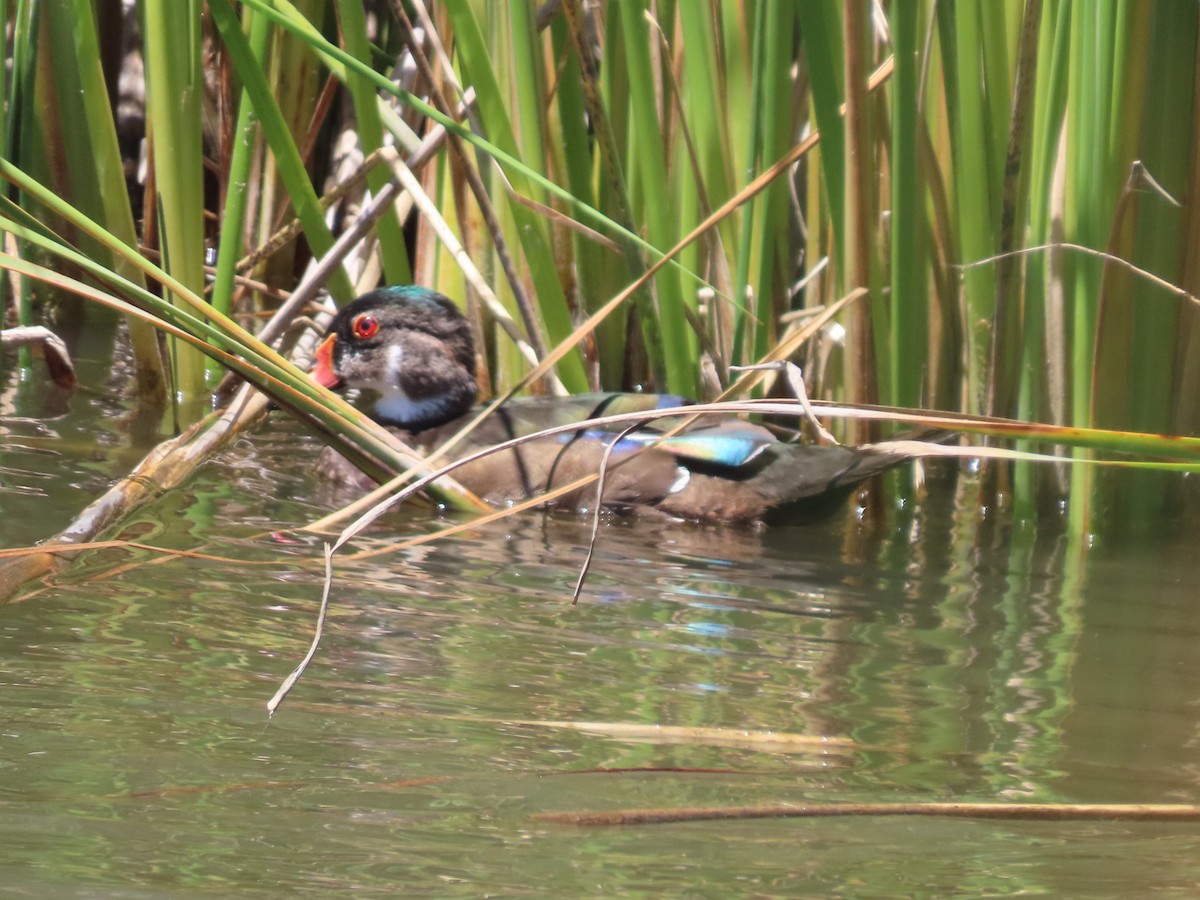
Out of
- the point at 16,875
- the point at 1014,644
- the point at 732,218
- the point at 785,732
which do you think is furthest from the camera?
the point at 732,218

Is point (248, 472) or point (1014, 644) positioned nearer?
point (1014, 644)

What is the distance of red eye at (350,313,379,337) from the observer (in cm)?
421

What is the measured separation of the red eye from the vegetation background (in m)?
0.21

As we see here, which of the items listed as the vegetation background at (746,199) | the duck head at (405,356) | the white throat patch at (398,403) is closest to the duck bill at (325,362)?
the duck head at (405,356)

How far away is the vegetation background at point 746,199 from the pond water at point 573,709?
1.34ft

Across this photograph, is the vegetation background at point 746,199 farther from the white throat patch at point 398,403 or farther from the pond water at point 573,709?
the pond water at point 573,709

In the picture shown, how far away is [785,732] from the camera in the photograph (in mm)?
2045

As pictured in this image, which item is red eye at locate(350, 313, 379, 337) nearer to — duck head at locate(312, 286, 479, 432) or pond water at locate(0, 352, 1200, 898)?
duck head at locate(312, 286, 479, 432)

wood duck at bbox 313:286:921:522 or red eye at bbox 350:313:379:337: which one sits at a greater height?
red eye at bbox 350:313:379:337

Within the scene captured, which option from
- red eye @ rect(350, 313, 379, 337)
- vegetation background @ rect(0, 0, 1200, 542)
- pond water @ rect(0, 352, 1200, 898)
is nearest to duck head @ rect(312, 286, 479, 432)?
red eye @ rect(350, 313, 379, 337)

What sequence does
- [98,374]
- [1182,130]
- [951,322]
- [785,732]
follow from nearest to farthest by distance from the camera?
[785,732] < [1182,130] < [951,322] < [98,374]

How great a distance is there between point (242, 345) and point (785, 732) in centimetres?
134

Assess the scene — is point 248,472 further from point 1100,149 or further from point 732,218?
→ point 1100,149

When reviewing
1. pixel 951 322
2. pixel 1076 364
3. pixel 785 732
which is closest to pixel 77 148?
pixel 951 322
